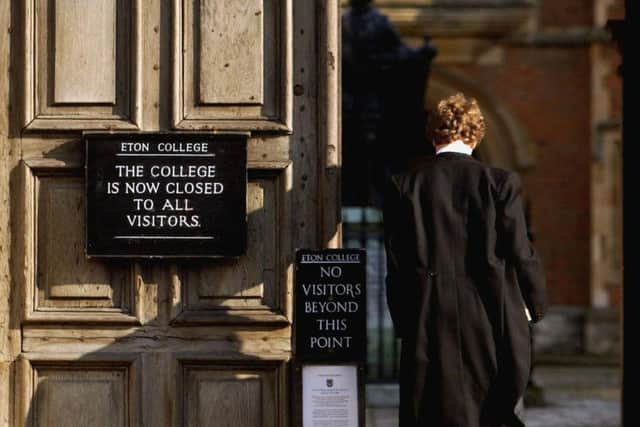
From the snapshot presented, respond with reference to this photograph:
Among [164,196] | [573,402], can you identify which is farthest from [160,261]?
[573,402]

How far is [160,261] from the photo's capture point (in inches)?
193

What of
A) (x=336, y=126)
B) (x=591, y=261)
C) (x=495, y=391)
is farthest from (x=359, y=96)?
(x=591, y=261)

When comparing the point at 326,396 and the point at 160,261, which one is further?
the point at 160,261

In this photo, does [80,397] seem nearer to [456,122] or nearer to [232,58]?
[232,58]

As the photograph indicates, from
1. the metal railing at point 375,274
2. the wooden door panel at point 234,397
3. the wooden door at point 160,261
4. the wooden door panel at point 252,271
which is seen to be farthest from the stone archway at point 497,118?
the wooden door panel at point 234,397

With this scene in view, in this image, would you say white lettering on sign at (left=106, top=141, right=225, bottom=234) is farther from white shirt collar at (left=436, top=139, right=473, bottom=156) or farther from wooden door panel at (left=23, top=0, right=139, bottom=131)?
white shirt collar at (left=436, top=139, right=473, bottom=156)

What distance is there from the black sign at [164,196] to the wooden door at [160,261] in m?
0.07

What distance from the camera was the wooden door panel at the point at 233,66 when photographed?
4.92m

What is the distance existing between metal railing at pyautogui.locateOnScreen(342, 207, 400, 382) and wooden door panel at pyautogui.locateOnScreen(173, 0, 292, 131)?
4810 millimetres

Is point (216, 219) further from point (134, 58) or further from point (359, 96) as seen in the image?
point (359, 96)

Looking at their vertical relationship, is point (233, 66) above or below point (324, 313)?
above

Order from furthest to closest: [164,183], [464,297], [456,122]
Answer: [164,183] < [456,122] < [464,297]

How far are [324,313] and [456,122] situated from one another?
901 mm

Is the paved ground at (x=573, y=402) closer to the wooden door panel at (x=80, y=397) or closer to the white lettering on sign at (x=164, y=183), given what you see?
the wooden door panel at (x=80, y=397)
